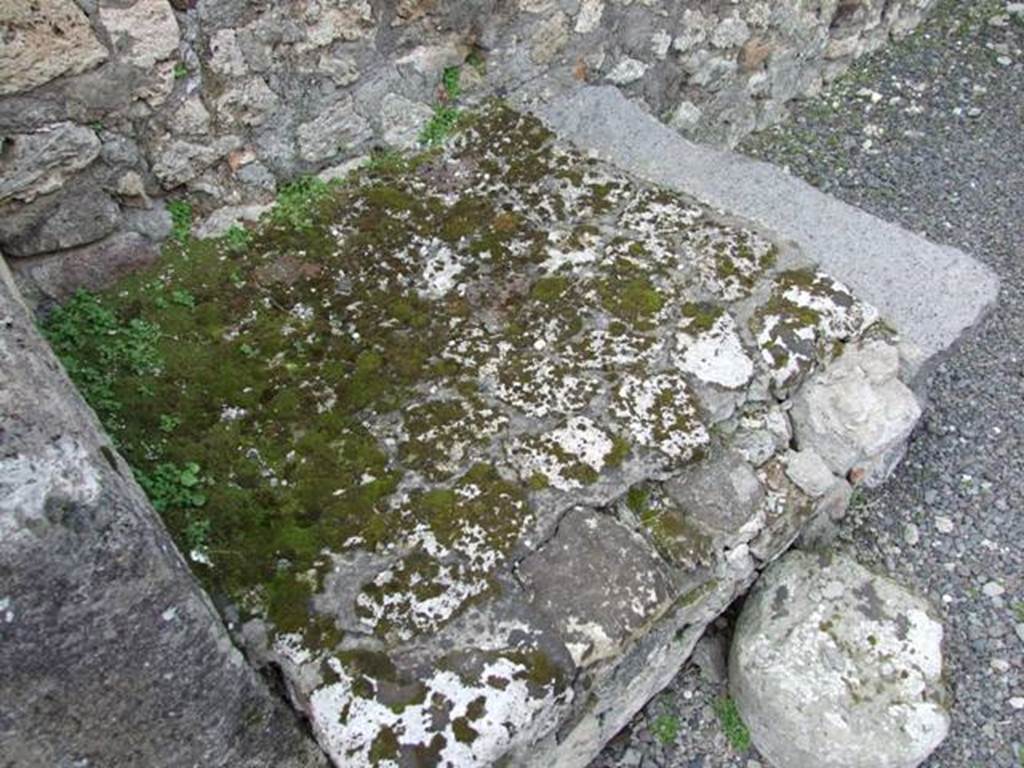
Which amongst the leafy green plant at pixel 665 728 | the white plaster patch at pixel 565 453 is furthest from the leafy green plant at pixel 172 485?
the leafy green plant at pixel 665 728

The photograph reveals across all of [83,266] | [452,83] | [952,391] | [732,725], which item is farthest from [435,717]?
[952,391]

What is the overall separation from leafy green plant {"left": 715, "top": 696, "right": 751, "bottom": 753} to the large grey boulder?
0.04 m

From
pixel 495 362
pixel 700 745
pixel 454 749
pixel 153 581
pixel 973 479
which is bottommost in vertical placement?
pixel 700 745

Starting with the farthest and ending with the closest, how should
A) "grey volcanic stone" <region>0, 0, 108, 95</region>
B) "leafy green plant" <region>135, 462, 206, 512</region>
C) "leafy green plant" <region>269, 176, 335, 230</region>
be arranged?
"leafy green plant" <region>269, 176, 335, 230</region>, "grey volcanic stone" <region>0, 0, 108, 95</region>, "leafy green plant" <region>135, 462, 206, 512</region>

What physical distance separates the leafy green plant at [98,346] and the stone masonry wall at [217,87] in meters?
0.12

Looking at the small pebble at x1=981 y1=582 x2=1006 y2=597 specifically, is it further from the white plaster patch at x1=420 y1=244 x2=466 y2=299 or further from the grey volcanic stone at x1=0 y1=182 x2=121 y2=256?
the grey volcanic stone at x1=0 y1=182 x2=121 y2=256

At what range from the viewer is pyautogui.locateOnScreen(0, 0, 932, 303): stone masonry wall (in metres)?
2.63

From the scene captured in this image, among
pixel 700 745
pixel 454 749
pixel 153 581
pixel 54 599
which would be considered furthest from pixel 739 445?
pixel 54 599

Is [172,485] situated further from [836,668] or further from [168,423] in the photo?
[836,668]

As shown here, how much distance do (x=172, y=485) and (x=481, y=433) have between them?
2.55 ft

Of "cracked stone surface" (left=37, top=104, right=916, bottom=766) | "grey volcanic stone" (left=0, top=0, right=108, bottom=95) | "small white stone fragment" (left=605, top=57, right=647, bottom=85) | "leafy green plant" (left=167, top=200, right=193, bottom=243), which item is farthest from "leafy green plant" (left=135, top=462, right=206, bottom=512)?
"small white stone fragment" (left=605, top=57, right=647, bottom=85)

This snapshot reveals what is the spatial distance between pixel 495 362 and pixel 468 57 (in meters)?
1.37

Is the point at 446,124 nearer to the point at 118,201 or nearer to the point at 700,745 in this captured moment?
the point at 118,201

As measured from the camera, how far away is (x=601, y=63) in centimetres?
388
